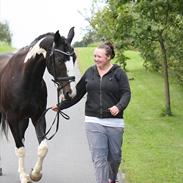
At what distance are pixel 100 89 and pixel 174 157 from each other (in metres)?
3.46

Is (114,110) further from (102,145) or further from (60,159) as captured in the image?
(60,159)

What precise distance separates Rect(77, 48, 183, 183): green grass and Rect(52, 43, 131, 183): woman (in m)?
1.47

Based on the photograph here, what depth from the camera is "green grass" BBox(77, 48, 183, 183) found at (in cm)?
809

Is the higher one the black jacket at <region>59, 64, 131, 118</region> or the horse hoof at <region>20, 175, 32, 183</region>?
the black jacket at <region>59, 64, 131, 118</region>

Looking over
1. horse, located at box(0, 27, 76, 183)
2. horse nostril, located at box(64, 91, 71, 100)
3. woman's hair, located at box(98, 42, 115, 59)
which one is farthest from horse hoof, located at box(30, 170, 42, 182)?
woman's hair, located at box(98, 42, 115, 59)

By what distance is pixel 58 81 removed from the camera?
6.55 meters

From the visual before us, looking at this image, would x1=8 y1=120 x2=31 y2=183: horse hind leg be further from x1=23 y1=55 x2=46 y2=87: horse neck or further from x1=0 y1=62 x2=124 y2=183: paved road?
x1=23 y1=55 x2=46 y2=87: horse neck

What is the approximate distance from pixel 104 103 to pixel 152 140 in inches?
187

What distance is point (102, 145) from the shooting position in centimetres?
636

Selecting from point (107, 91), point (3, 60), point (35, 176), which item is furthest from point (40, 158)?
point (3, 60)

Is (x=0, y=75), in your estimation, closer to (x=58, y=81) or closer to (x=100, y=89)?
(x=58, y=81)

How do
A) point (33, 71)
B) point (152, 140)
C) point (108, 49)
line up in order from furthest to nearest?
point (152, 140), point (33, 71), point (108, 49)

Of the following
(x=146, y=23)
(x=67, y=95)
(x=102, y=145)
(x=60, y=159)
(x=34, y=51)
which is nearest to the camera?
(x=102, y=145)

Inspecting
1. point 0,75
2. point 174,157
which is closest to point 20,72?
point 0,75
